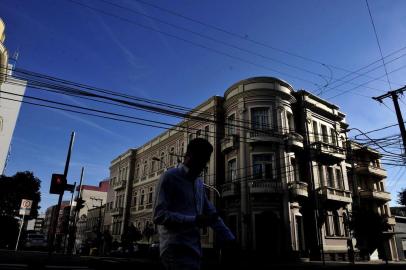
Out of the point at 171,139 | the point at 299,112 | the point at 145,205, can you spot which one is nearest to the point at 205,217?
the point at 299,112

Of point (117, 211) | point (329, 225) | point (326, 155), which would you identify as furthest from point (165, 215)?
point (117, 211)

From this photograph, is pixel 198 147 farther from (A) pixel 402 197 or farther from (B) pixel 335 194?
(A) pixel 402 197

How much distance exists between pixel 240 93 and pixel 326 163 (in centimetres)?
1007

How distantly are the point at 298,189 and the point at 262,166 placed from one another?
3.18 m

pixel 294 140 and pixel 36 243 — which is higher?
pixel 294 140

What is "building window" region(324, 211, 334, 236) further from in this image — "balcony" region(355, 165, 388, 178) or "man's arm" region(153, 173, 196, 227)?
"man's arm" region(153, 173, 196, 227)

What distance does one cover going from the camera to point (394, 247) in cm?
3344

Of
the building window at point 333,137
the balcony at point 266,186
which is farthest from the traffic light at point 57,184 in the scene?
the building window at point 333,137

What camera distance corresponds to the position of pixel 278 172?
2417cm

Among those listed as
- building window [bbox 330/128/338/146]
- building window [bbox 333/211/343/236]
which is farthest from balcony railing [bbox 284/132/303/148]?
building window [bbox 333/211/343/236]

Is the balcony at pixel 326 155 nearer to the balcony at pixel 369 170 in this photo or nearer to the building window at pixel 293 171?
the building window at pixel 293 171

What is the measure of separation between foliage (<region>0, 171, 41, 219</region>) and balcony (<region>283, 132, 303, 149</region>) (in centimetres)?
3585

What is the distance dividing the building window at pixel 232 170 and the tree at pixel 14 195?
25183 mm

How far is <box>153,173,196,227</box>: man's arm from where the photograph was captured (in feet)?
7.16
